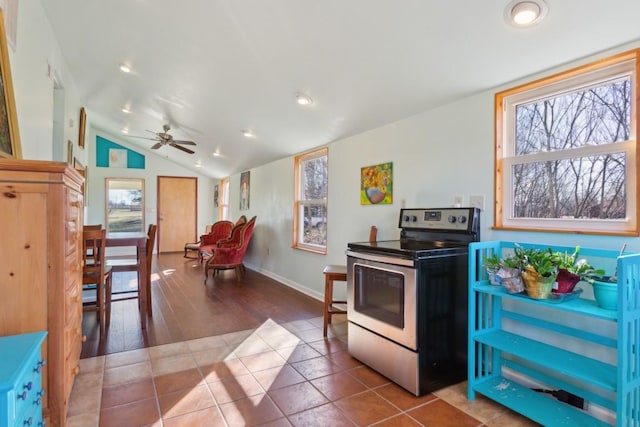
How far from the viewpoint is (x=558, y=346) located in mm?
1933

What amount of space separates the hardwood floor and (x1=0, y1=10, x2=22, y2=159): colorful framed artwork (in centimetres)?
163

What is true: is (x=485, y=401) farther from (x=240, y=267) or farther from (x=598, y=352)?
(x=240, y=267)

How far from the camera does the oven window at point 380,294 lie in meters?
2.10

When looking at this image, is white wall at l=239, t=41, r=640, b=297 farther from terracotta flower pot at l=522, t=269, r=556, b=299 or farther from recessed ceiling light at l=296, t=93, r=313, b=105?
recessed ceiling light at l=296, t=93, r=313, b=105

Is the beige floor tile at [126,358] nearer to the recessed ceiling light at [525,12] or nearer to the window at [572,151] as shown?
the window at [572,151]

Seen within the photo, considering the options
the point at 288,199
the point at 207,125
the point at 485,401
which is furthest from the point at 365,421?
the point at 207,125

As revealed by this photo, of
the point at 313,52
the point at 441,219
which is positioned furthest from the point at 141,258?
the point at 441,219

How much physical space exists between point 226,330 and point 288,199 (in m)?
2.42

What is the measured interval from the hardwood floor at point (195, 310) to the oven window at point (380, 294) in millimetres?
1250

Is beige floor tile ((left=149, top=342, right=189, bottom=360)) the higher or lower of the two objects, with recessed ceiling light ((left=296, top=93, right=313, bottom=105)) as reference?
lower

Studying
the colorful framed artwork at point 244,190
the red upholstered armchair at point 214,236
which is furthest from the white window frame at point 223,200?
the colorful framed artwork at point 244,190

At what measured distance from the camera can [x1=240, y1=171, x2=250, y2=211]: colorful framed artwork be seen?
21.8ft

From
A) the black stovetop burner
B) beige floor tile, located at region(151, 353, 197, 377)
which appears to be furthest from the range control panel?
beige floor tile, located at region(151, 353, 197, 377)

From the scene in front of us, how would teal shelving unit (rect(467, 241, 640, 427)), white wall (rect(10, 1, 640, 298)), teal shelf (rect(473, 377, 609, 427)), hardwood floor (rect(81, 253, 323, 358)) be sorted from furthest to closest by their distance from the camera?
hardwood floor (rect(81, 253, 323, 358)), white wall (rect(10, 1, 640, 298)), teal shelf (rect(473, 377, 609, 427)), teal shelving unit (rect(467, 241, 640, 427))
